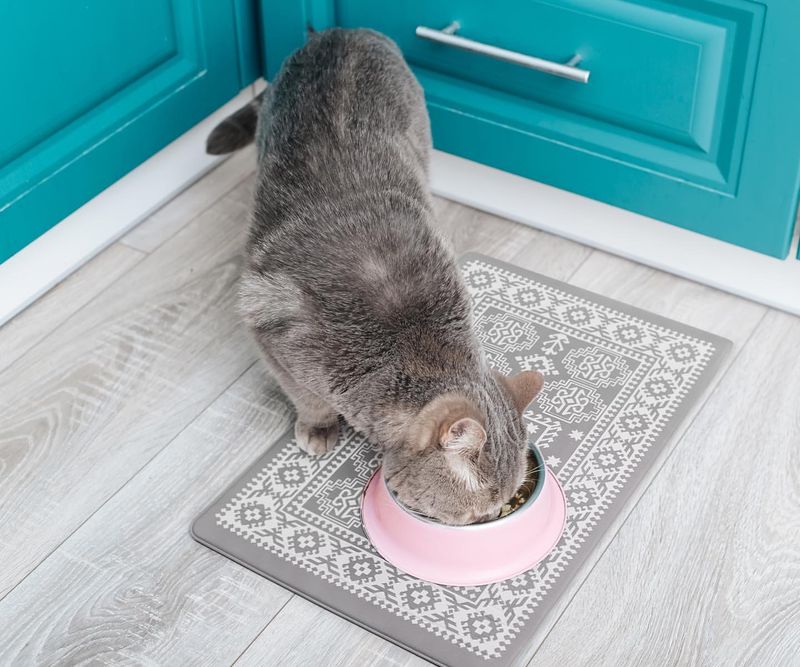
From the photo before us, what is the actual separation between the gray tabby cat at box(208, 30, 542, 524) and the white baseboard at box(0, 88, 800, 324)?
0.40 metres

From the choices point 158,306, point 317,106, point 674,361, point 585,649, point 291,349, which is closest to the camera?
point 585,649

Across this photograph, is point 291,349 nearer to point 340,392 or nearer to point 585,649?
point 340,392

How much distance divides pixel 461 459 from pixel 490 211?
982 mm

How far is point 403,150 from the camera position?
5.99ft

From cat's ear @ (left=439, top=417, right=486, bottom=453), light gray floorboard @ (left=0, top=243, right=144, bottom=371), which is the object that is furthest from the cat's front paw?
light gray floorboard @ (left=0, top=243, right=144, bottom=371)

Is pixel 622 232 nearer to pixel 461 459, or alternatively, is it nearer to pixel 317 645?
pixel 461 459

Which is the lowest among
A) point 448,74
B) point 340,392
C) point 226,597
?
point 226,597

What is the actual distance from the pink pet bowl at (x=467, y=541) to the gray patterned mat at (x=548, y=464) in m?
0.02

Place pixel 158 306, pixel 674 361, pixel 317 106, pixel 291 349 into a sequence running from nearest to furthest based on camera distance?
pixel 291 349, pixel 317 106, pixel 674 361, pixel 158 306

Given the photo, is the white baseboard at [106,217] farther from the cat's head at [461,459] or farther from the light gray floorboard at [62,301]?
the cat's head at [461,459]

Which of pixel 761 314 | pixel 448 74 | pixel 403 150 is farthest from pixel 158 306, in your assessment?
pixel 761 314

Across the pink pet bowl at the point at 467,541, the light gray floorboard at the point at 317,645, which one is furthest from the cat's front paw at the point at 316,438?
the light gray floorboard at the point at 317,645

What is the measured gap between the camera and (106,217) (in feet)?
7.11

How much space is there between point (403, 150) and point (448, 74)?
37 cm
